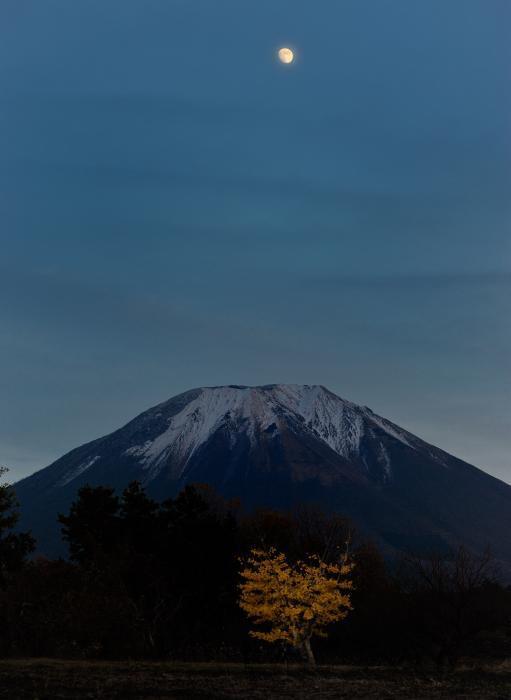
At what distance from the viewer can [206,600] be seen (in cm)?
5700

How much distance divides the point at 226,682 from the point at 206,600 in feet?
82.5

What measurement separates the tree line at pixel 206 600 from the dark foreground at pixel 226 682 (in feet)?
15.7

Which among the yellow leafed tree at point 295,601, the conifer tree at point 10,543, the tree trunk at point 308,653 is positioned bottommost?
the tree trunk at point 308,653

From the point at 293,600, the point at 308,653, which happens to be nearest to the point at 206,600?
the point at 293,600

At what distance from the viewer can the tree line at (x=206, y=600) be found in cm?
4597

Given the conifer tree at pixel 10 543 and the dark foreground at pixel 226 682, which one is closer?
the dark foreground at pixel 226 682

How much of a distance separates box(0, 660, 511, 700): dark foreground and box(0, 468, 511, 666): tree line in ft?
15.7

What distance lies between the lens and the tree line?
4597 cm

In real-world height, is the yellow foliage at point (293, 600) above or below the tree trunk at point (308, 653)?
above

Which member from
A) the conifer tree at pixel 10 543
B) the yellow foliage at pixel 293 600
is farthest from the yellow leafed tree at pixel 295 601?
the conifer tree at pixel 10 543

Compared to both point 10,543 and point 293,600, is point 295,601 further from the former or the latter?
point 10,543

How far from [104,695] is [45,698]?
2.40 meters

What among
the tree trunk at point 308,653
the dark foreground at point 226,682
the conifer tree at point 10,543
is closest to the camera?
the dark foreground at point 226,682

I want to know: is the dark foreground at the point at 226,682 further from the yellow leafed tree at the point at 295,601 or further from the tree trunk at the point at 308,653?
the yellow leafed tree at the point at 295,601
